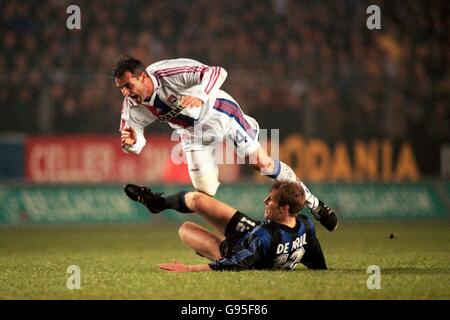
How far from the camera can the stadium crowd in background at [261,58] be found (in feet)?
53.9

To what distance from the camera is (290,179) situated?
935 centimetres

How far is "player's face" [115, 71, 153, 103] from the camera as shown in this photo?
28.5ft

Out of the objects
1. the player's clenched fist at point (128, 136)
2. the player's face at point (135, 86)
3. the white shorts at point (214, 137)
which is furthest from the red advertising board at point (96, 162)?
the player's face at point (135, 86)

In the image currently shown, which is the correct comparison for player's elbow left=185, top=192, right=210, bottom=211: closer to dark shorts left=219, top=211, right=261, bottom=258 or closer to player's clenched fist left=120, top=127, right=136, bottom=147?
dark shorts left=219, top=211, right=261, bottom=258

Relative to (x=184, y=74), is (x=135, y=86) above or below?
below

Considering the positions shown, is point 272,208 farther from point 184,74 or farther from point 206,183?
point 184,74

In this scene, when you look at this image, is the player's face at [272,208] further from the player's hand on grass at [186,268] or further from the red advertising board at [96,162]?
the red advertising board at [96,162]

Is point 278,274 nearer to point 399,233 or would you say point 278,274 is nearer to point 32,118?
point 399,233

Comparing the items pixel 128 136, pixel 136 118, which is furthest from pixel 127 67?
pixel 136 118

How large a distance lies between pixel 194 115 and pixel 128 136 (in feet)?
2.39

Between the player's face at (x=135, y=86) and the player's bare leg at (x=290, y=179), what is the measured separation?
1.36 metres

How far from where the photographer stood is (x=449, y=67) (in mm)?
18312

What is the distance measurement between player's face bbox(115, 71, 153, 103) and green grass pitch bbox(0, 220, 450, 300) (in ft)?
5.81

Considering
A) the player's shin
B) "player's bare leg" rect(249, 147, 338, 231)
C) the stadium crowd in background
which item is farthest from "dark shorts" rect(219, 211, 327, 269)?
the stadium crowd in background
